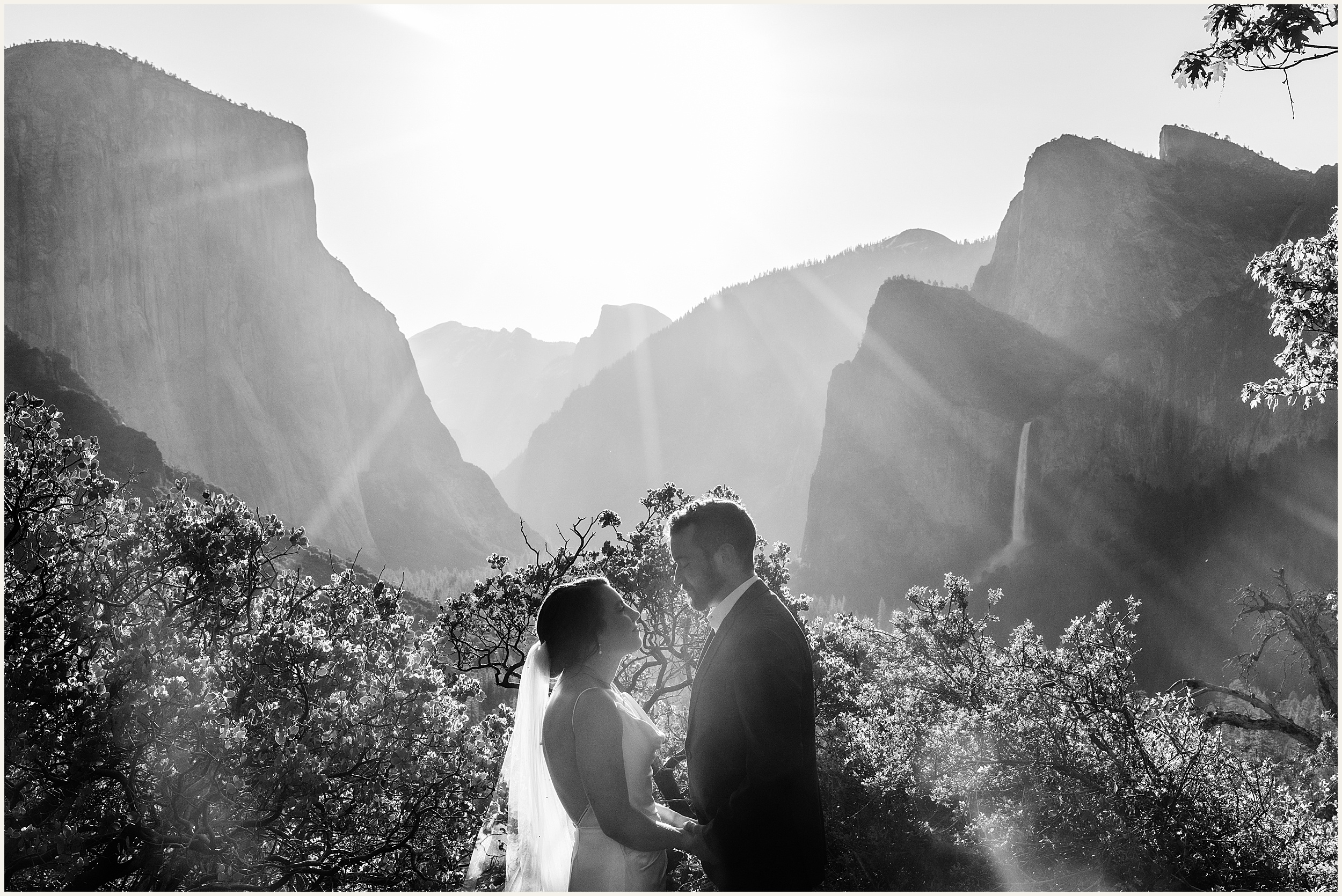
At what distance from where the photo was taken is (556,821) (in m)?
4.25

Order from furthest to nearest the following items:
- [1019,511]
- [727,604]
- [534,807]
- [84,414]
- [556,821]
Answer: [1019,511] < [84,414] < [534,807] < [556,821] < [727,604]

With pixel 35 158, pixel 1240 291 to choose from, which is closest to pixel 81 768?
pixel 35 158

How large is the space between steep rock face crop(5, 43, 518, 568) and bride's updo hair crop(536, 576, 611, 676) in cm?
8019

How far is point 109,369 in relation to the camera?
73.2 m

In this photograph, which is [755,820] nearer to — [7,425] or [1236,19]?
[1236,19]

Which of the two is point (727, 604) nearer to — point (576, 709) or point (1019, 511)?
point (576, 709)

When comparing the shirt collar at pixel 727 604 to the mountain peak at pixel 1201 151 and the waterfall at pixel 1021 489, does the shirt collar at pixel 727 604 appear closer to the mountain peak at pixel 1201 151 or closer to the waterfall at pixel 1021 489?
the waterfall at pixel 1021 489

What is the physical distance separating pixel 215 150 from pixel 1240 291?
332 feet

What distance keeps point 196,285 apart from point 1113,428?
92.5m

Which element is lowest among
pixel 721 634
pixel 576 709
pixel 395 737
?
pixel 576 709

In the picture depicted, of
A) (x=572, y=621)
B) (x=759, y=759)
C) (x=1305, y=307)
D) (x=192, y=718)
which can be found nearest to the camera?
(x=759, y=759)

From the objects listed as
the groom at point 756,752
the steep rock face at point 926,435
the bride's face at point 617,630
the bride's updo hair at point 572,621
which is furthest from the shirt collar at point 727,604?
the steep rock face at point 926,435

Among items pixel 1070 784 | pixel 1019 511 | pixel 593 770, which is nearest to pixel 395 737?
pixel 1070 784

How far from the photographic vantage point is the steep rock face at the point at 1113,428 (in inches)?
2963
